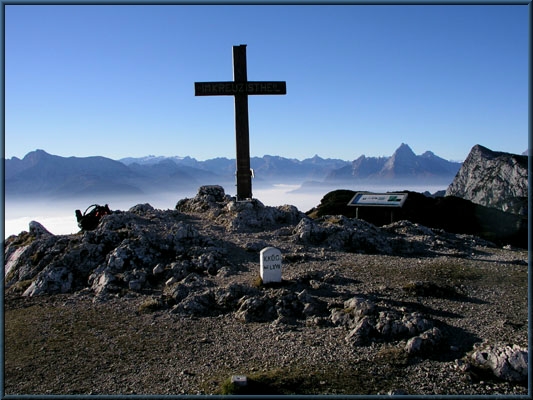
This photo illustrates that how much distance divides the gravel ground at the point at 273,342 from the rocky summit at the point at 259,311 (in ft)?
0.14

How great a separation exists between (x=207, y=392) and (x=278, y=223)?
45.0 feet

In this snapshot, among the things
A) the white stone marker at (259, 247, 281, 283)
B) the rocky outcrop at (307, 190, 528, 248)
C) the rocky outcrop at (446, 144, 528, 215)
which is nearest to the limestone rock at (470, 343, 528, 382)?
the white stone marker at (259, 247, 281, 283)

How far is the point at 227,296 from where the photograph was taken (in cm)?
1323

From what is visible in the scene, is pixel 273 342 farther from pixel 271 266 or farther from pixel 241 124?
pixel 241 124

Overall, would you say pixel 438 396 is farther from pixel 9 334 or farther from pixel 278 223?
pixel 278 223

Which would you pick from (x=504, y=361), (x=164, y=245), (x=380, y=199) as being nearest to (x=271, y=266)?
(x=164, y=245)

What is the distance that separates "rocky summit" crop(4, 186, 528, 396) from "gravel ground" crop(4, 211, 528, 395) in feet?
0.14

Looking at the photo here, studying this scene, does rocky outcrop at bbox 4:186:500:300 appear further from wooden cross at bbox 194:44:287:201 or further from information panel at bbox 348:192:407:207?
wooden cross at bbox 194:44:287:201

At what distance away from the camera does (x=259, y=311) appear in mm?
12406

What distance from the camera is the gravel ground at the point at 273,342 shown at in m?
8.93

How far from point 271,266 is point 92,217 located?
467 inches

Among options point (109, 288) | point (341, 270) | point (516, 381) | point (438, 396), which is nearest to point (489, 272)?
point (341, 270)

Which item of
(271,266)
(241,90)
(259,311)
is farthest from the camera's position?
(241,90)

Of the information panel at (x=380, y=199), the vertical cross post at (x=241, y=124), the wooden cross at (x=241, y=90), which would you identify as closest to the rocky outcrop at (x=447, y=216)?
the information panel at (x=380, y=199)
